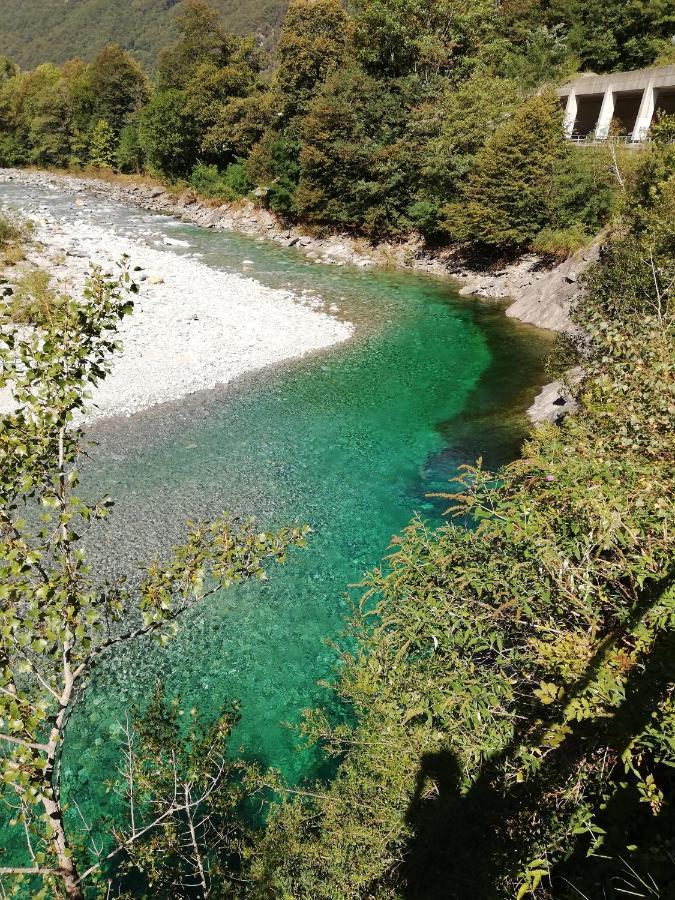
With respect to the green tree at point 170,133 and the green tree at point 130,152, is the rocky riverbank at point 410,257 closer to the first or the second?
the green tree at point 130,152

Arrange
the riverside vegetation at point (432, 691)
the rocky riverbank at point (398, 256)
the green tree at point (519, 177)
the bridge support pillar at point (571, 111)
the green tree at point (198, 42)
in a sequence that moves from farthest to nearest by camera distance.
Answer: the green tree at point (198, 42) < the bridge support pillar at point (571, 111) < the green tree at point (519, 177) < the rocky riverbank at point (398, 256) < the riverside vegetation at point (432, 691)

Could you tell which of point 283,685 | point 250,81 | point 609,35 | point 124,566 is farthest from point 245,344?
point 250,81

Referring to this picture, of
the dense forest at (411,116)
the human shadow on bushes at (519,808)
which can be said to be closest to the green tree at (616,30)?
the dense forest at (411,116)

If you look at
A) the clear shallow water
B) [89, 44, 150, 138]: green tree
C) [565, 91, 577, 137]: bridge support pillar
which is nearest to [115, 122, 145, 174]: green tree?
[89, 44, 150, 138]: green tree

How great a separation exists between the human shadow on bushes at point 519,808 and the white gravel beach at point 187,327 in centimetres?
1453

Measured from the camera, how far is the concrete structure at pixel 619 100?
32.2 m

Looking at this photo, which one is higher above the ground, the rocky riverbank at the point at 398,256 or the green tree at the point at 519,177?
the green tree at the point at 519,177

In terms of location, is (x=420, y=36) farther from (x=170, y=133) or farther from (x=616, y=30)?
(x=170, y=133)

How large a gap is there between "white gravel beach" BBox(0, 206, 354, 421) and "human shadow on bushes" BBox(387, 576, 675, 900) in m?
14.5

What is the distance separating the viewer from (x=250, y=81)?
48938 millimetres

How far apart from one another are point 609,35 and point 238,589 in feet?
154

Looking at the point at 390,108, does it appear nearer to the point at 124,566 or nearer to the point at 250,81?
the point at 250,81

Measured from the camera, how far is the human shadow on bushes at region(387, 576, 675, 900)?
3.79 m

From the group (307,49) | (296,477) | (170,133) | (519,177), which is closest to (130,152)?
(170,133)
